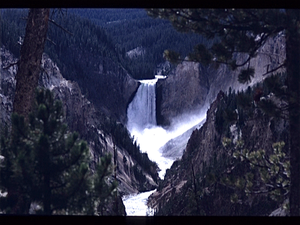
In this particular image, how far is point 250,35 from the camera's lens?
492 inches

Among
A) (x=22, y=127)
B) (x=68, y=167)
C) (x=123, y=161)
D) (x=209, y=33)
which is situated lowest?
(x=123, y=161)

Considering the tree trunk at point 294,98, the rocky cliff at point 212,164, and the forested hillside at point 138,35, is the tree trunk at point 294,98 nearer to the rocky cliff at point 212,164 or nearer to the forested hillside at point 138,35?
the rocky cliff at point 212,164

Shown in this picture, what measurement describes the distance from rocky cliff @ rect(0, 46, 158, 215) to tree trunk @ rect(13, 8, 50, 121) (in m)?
4.07

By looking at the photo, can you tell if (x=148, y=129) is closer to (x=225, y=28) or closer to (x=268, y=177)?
(x=268, y=177)

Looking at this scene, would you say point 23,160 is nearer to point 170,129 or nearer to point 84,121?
point 84,121

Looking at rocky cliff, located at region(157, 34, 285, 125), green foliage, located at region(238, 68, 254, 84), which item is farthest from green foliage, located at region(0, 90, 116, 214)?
rocky cliff, located at region(157, 34, 285, 125)

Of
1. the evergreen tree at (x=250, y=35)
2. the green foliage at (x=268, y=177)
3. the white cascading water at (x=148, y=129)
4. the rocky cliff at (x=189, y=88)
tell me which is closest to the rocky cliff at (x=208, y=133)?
the rocky cliff at (x=189, y=88)

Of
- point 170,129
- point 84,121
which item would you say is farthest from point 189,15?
point 170,129

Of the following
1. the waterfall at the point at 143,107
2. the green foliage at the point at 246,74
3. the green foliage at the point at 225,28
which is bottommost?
the waterfall at the point at 143,107

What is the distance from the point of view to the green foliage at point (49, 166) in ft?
35.0

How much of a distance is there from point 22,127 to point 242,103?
4.30m

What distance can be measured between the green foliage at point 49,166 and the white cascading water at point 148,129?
215 inches

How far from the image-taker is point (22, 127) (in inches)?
423

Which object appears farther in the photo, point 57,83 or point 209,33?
point 57,83
